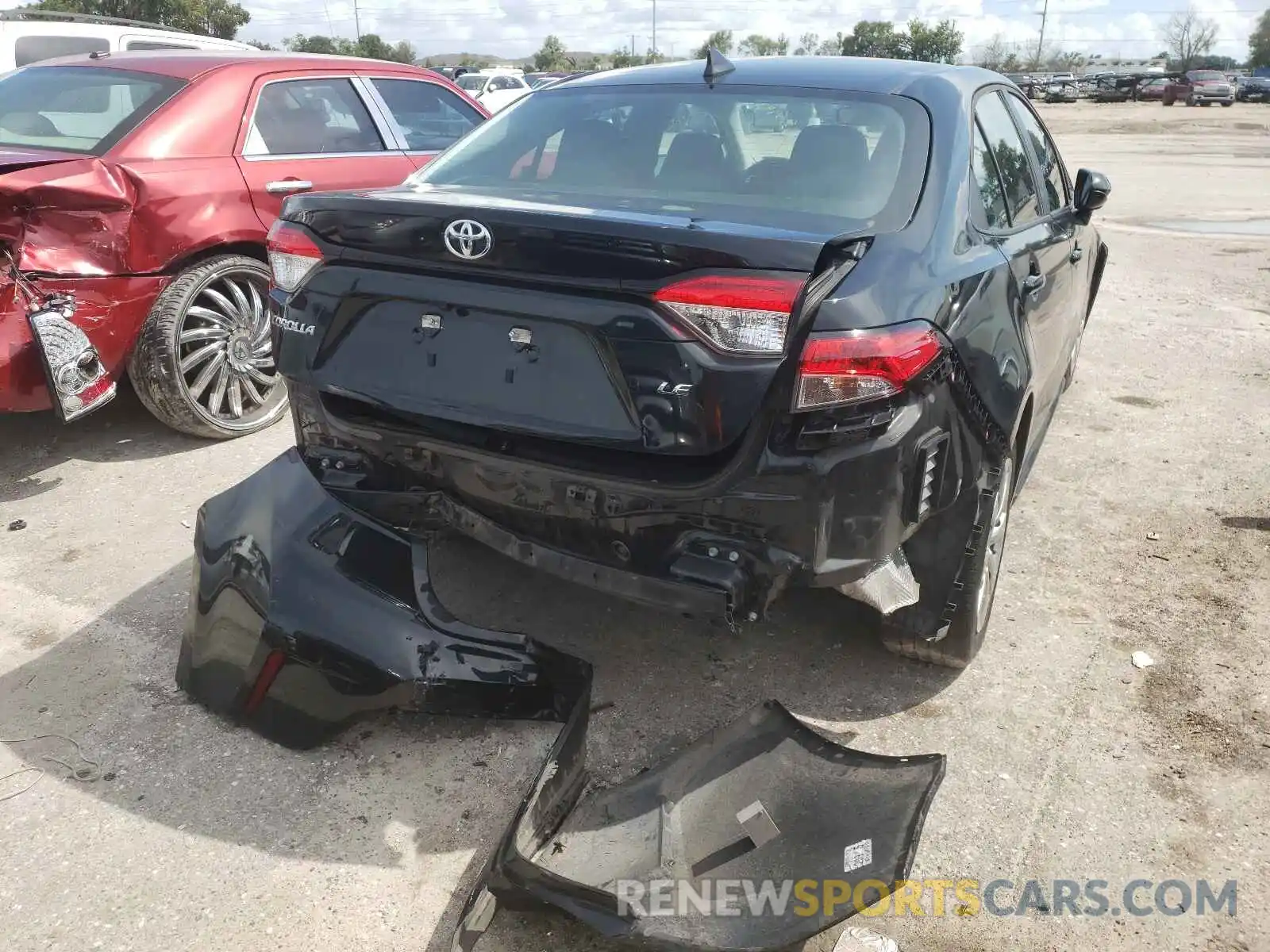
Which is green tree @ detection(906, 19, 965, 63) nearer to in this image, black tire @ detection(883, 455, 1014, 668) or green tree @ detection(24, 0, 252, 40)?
green tree @ detection(24, 0, 252, 40)

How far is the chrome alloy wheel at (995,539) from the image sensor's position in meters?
2.88

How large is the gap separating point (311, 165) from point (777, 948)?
4336 mm

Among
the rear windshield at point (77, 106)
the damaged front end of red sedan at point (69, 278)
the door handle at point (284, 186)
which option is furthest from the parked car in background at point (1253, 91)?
the damaged front end of red sedan at point (69, 278)

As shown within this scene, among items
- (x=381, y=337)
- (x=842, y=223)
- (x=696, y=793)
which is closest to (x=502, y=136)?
(x=381, y=337)

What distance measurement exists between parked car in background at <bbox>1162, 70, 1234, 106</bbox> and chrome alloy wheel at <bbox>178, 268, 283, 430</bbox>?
171 feet

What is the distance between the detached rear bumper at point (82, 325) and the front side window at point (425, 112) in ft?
6.22

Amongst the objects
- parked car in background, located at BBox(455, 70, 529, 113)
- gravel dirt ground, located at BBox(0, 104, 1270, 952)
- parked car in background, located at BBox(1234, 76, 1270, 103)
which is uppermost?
parked car in background, located at BBox(1234, 76, 1270, 103)

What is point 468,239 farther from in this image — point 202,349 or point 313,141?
point 313,141

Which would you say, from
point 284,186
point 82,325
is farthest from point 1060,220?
point 82,325

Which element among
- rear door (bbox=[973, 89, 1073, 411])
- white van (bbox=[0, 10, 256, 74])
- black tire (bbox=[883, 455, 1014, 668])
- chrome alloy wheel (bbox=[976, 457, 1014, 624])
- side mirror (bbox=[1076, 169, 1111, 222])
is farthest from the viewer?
white van (bbox=[0, 10, 256, 74])

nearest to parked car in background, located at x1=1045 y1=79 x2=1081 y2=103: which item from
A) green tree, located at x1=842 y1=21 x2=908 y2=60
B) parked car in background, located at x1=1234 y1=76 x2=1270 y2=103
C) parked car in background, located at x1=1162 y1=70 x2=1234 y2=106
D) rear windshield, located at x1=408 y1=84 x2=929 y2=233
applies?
parked car in background, located at x1=1162 y1=70 x2=1234 y2=106

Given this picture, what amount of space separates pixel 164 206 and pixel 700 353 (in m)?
3.14

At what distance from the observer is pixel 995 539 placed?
3070 mm

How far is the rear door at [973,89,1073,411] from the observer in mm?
2996
